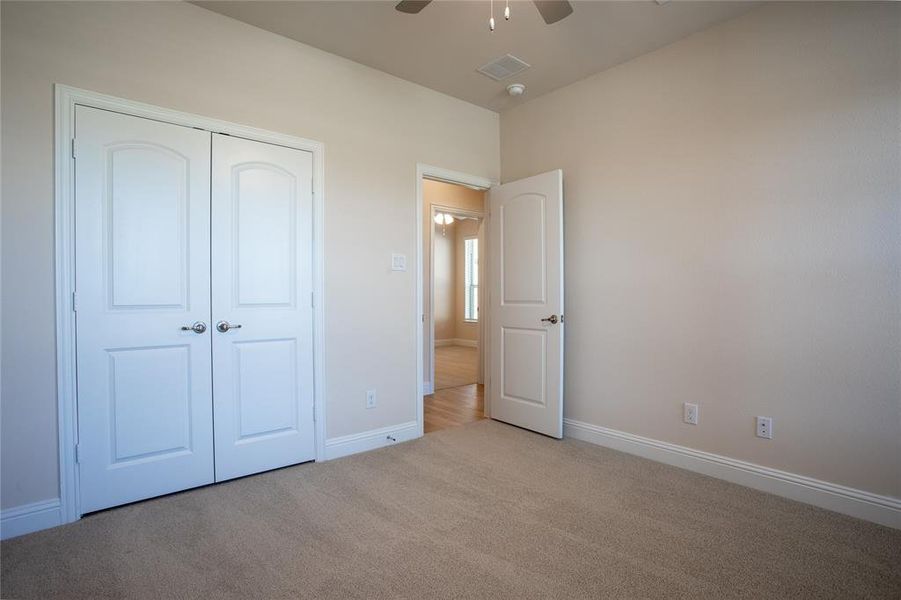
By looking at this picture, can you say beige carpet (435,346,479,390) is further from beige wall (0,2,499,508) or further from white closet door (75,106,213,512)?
white closet door (75,106,213,512)

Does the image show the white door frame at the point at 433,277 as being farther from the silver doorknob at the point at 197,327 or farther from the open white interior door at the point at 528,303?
the silver doorknob at the point at 197,327

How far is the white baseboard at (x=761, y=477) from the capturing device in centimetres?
222

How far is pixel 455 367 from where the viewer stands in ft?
22.8

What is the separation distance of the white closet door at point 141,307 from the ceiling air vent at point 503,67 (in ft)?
6.51

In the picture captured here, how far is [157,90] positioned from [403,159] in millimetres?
1622

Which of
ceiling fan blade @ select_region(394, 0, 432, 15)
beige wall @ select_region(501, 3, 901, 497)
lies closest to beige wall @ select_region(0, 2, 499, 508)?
ceiling fan blade @ select_region(394, 0, 432, 15)

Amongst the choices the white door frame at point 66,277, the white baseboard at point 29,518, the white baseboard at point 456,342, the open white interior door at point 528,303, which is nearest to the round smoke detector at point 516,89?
the open white interior door at point 528,303

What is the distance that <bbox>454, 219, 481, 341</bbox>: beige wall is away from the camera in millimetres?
9320

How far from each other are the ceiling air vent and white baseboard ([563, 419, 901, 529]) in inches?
108

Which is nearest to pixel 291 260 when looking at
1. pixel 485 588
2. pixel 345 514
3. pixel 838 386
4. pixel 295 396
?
pixel 295 396

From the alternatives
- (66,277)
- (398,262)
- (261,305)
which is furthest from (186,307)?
(398,262)

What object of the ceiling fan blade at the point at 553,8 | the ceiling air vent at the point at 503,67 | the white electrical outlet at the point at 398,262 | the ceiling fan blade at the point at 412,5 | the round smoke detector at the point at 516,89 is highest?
the ceiling air vent at the point at 503,67

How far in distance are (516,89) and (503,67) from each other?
311 millimetres

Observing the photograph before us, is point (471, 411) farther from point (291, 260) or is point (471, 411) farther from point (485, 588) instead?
Result: point (485, 588)
